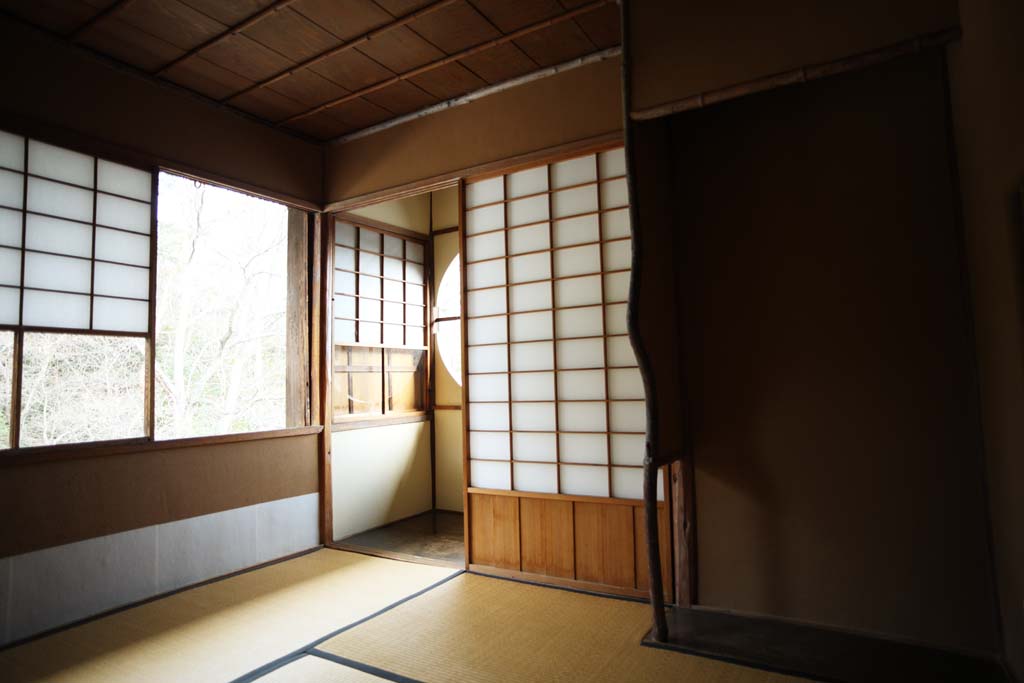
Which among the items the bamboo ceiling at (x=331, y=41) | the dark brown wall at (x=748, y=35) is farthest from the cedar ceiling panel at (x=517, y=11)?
the dark brown wall at (x=748, y=35)

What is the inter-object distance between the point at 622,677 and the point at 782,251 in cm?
182

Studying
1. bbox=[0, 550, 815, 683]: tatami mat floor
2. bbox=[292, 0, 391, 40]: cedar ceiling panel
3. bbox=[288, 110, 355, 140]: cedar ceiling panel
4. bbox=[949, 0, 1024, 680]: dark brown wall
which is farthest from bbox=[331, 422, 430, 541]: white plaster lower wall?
bbox=[949, 0, 1024, 680]: dark brown wall

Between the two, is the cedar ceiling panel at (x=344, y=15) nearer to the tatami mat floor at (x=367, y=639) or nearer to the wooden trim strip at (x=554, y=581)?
the tatami mat floor at (x=367, y=639)

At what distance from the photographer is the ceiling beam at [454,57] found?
2.60 meters

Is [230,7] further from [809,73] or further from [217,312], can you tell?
[217,312]

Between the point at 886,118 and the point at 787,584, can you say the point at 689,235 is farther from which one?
the point at 787,584

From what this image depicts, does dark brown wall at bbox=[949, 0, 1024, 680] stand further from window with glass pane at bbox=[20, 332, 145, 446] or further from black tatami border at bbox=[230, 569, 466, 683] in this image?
window with glass pane at bbox=[20, 332, 145, 446]

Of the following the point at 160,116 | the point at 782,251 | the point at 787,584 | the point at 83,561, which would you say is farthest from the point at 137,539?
the point at 782,251

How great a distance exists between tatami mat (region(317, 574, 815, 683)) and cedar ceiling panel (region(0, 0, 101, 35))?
2.93 metres

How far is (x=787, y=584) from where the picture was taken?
7.88ft

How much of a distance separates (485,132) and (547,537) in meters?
2.28

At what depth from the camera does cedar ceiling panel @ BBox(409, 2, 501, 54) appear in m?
2.60

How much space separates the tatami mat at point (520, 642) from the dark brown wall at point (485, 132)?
7.55 feet

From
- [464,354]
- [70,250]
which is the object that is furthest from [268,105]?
[464,354]
